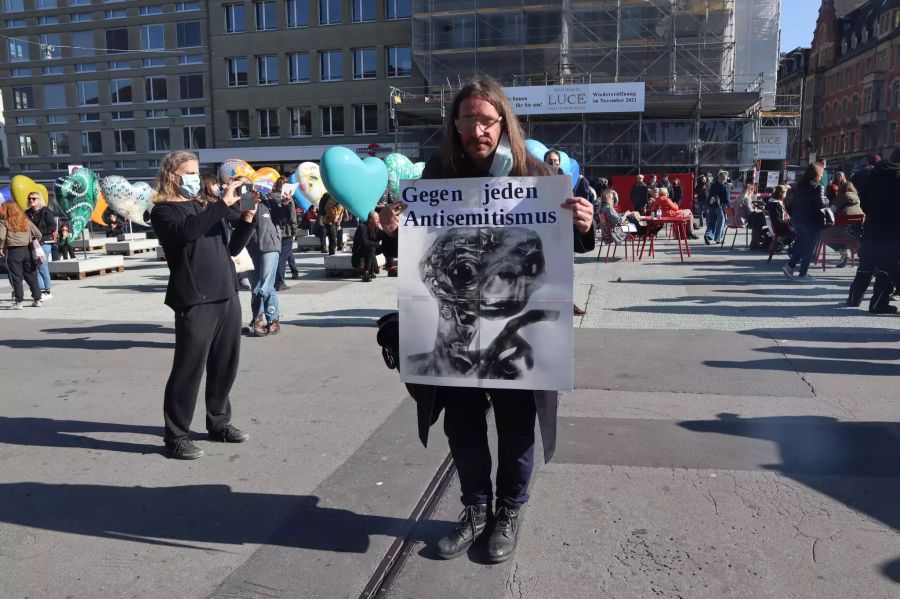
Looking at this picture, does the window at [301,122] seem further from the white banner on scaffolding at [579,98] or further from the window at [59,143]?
the window at [59,143]

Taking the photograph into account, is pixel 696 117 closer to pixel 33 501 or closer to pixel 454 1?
pixel 454 1

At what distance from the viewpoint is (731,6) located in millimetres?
32250

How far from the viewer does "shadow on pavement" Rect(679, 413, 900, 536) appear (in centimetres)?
347

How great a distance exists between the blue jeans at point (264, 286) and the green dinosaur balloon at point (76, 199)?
13623 millimetres

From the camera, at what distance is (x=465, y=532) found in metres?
3.08

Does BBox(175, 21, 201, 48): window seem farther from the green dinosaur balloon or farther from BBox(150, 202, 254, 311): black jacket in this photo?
BBox(150, 202, 254, 311): black jacket

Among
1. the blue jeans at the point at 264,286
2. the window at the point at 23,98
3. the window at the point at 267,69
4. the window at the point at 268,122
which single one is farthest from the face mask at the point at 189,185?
the window at the point at 23,98

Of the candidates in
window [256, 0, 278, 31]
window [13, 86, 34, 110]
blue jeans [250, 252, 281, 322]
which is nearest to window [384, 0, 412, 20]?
window [256, 0, 278, 31]

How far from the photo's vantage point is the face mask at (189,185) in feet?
14.0

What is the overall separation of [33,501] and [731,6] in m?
35.6

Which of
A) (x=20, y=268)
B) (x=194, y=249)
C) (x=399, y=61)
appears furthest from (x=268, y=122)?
(x=194, y=249)

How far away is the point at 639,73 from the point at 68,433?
32734 mm

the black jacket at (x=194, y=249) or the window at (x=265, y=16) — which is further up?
the window at (x=265, y=16)

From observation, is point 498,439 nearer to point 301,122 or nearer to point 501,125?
point 501,125
